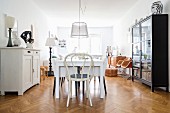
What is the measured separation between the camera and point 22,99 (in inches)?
121

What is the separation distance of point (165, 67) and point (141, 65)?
33.2 inches

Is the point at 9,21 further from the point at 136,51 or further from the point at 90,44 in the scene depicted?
the point at 90,44

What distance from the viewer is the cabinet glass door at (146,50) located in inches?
155

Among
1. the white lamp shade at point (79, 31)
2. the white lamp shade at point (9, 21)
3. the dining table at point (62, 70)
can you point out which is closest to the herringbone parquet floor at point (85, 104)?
the dining table at point (62, 70)

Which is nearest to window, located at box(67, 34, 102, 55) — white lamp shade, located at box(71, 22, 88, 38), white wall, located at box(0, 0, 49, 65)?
white wall, located at box(0, 0, 49, 65)

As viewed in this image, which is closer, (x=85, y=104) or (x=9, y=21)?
(x=85, y=104)

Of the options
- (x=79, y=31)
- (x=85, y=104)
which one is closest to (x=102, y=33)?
(x=79, y=31)

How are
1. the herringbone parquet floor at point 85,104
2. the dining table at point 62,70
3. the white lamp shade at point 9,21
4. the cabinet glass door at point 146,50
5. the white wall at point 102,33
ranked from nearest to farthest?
the herringbone parquet floor at point 85,104 < the dining table at point 62,70 < the white lamp shade at point 9,21 < the cabinet glass door at point 146,50 < the white wall at point 102,33

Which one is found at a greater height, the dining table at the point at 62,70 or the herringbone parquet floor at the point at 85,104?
the dining table at the point at 62,70

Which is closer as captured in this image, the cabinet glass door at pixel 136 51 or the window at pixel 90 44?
the cabinet glass door at pixel 136 51

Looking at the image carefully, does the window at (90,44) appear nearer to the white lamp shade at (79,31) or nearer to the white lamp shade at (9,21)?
the white lamp shade at (79,31)

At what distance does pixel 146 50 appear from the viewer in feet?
13.7

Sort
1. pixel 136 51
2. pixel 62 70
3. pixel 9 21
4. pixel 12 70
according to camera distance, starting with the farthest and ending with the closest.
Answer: pixel 136 51
pixel 9 21
pixel 12 70
pixel 62 70

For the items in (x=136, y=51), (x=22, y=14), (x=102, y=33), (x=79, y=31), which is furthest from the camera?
(x=102, y=33)
